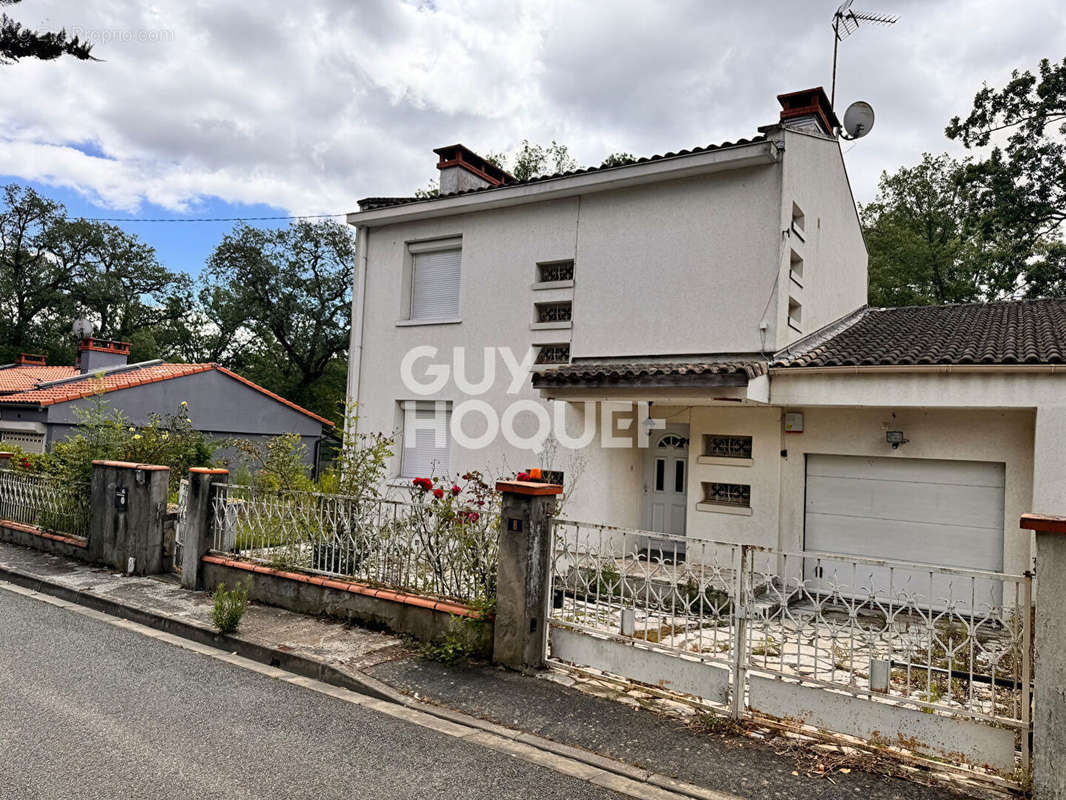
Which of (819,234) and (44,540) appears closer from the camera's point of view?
(44,540)

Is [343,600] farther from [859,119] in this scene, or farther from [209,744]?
[859,119]

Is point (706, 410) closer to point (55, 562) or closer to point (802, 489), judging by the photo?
point (802, 489)

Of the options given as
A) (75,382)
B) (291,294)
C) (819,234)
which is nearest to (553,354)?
(819,234)

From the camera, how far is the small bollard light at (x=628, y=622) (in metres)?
5.23

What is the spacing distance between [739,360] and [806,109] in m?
4.43

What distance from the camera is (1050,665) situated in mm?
3631

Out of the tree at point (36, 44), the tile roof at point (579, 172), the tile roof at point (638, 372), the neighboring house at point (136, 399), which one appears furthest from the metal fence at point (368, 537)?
the neighboring house at point (136, 399)

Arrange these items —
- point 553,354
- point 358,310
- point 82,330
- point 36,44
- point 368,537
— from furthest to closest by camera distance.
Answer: point 82,330, point 358,310, point 553,354, point 36,44, point 368,537

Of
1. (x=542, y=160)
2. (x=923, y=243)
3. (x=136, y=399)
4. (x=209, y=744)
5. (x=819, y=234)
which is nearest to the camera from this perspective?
(x=209, y=744)

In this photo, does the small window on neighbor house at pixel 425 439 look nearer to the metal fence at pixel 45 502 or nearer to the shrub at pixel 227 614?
the metal fence at pixel 45 502

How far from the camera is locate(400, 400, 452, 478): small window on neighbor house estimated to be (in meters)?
12.3

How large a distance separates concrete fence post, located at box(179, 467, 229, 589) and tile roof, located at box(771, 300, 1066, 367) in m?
7.47

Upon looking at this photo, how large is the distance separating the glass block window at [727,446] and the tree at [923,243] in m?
14.3

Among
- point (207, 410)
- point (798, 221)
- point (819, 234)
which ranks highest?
point (819, 234)
